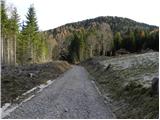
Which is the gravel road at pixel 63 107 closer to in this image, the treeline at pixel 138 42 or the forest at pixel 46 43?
the forest at pixel 46 43

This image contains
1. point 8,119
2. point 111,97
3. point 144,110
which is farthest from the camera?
point 111,97

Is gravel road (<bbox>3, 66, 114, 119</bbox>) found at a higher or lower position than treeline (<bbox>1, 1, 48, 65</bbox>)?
lower

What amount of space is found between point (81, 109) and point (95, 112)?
36.6 inches

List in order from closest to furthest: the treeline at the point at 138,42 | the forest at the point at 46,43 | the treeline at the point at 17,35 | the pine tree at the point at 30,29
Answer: the treeline at the point at 17,35
the forest at the point at 46,43
the pine tree at the point at 30,29
the treeline at the point at 138,42

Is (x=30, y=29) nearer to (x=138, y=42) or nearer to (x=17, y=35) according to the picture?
(x=17, y=35)

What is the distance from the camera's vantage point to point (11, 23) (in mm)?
69750

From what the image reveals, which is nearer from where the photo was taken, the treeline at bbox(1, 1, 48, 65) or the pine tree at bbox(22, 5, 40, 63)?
the treeline at bbox(1, 1, 48, 65)

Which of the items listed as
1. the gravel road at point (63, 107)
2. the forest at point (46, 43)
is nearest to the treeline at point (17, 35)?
the forest at point (46, 43)

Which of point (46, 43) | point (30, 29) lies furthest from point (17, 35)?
point (46, 43)

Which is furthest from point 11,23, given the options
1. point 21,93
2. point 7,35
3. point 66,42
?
point 66,42

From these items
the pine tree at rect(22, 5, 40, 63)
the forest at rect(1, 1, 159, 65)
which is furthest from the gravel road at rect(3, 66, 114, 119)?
the pine tree at rect(22, 5, 40, 63)

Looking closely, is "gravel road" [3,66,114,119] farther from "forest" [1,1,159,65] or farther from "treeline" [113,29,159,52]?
"treeline" [113,29,159,52]

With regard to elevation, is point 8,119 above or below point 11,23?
below

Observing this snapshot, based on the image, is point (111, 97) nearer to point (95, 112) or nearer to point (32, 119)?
point (95, 112)
